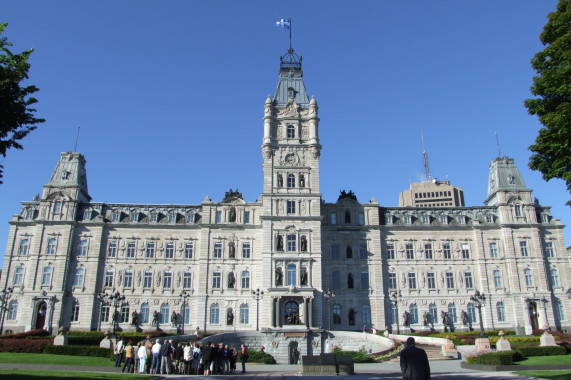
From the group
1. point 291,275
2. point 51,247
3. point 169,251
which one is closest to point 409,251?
point 291,275

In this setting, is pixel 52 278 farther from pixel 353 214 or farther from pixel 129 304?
pixel 353 214

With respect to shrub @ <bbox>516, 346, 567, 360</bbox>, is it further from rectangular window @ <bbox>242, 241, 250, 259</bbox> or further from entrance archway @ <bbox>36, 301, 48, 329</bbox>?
entrance archway @ <bbox>36, 301, 48, 329</bbox>

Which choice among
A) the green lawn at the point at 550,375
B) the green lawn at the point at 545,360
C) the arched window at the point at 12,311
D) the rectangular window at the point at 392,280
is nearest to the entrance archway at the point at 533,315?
the rectangular window at the point at 392,280

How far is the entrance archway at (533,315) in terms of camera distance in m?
61.0

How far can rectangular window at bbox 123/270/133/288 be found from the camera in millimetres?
62066

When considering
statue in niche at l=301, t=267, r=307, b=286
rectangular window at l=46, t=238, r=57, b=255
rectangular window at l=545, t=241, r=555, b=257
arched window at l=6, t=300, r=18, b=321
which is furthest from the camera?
rectangular window at l=545, t=241, r=555, b=257

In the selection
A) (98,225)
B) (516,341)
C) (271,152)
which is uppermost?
(271,152)

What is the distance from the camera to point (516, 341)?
1694 inches

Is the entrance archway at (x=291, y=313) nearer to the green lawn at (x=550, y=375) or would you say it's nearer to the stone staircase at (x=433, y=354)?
the stone staircase at (x=433, y=354)

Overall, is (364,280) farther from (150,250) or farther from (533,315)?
(150,250)

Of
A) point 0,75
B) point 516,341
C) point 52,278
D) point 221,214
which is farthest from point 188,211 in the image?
point 0,75

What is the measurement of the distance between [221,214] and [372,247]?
67.6 feet

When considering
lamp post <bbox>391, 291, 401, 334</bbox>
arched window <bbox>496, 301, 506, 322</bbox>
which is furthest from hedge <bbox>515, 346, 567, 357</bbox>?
arched window <bbox>496, 301, 506, 322</bbox>

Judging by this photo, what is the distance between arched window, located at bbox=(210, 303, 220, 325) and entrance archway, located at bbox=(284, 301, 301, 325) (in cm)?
869
